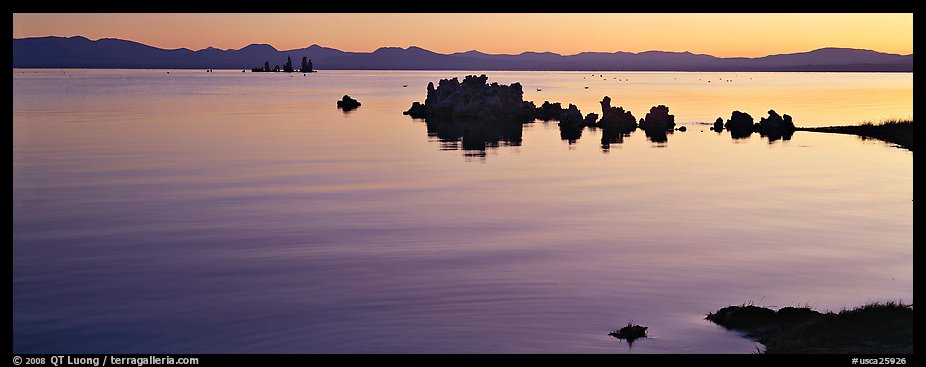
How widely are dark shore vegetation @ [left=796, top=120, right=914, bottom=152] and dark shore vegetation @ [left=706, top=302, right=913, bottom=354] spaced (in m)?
50.2

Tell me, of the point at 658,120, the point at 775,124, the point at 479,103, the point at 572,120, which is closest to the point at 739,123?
the point at 775,124

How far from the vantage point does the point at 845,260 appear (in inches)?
960

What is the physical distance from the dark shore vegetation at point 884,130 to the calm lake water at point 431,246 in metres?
11.9

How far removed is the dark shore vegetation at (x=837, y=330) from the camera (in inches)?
586

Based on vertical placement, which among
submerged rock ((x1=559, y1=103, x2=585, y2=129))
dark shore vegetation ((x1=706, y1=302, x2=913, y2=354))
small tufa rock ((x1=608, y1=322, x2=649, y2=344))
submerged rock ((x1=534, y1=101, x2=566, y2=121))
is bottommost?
small tufa rock ((x1=608, y1=322, x2=649, y2=344))

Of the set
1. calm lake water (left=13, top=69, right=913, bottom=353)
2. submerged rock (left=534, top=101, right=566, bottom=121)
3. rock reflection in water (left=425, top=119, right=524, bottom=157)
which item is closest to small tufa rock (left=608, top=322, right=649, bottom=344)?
calm lake water (left=13, top=69, right=913, bottom=353)

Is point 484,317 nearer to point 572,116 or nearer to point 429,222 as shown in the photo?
point 429,222

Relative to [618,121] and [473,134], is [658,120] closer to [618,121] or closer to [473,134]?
[618,121]

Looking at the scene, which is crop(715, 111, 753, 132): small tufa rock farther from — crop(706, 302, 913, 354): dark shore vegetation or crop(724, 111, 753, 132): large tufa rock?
crop(706, 302, 913, 354): dark shore vegetation

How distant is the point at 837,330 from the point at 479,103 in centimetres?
7768

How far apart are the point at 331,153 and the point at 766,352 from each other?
42407mm

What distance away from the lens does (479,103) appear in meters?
92.6

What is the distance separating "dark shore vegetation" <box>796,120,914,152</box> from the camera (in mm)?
65938
